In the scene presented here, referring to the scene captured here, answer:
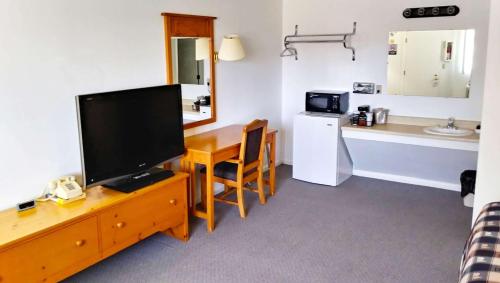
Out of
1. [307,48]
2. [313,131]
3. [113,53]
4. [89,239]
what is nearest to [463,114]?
[313,131]

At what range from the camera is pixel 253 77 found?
15.8 ft

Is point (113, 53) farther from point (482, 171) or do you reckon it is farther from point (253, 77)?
point (482, 171)

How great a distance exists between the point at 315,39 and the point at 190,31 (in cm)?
178

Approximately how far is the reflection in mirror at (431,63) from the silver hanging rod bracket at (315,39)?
1.49 feet

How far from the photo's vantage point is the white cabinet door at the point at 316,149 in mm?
4582

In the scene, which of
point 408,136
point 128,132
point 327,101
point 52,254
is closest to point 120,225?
point 52,254

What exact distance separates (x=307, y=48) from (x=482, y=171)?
9.14 ft

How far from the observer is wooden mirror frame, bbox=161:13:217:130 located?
11.8ft

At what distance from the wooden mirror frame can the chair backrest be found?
1.88ft

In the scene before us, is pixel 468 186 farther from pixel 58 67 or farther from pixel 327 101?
pixel 58 67

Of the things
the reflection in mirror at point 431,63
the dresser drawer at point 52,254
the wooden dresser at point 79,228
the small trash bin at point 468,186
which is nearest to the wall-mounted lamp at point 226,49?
the wooden dresser at point 79,228

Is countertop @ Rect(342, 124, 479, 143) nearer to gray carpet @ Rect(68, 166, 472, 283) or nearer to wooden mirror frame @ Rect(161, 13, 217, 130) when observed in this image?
gray carpet @ Rect(68, 166, 472, 283)

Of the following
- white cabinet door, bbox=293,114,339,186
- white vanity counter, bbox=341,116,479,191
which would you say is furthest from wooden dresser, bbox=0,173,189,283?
white vanity counter, bbox=341,116,479,191

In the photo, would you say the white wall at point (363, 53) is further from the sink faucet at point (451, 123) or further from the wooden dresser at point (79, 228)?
the wooden dresser at point (79, 228)
